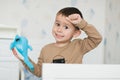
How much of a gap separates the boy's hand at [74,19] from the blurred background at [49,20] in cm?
53

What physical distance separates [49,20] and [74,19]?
1.99 feet

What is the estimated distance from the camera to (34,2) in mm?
1659

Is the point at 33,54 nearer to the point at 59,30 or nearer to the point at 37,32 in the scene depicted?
the point at 37,32

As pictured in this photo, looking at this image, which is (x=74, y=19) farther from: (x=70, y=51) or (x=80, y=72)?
(x=80, y=72)

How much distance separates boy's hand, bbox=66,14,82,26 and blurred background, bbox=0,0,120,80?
53 cm

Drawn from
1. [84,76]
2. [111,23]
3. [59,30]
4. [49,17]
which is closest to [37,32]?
[49,17]

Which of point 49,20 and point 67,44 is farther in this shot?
point 49,20

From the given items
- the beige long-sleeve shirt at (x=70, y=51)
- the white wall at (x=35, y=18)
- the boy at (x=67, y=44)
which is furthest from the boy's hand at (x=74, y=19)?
the white wall at (x=35, y=18)

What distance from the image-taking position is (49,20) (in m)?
1.67

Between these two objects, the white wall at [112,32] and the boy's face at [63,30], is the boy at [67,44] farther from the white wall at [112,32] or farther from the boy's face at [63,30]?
the white wall at [112,32]

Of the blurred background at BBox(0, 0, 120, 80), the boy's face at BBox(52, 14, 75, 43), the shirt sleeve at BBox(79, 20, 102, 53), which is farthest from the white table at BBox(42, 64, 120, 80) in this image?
the blurred background at BBox(0, 0, 120, 80)

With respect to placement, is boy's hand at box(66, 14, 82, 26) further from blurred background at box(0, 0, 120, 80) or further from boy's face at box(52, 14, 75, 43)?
blurred background at box(0, 0, 120, 80)

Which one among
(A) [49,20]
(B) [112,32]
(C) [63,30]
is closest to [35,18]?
(A) [49,20]

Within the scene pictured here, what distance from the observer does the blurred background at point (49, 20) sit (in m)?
1.62
